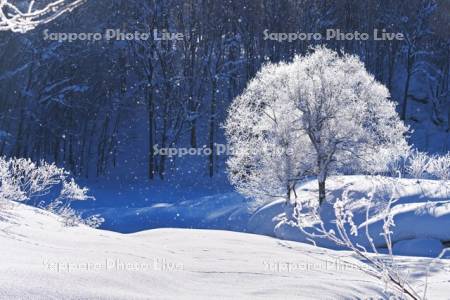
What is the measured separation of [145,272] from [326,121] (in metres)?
18.8

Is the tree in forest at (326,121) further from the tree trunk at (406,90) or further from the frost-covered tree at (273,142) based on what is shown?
the tree trunk at (406,90)

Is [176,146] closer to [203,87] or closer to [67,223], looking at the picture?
[203,87]

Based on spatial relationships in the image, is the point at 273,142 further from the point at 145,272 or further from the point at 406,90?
the point at 406,90

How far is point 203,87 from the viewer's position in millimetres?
42969

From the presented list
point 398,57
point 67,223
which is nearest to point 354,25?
point 398,57

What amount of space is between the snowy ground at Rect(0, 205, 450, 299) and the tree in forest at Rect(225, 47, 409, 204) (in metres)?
14.2

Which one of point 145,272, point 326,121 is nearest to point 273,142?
point 326,121

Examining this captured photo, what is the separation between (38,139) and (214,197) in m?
15.5

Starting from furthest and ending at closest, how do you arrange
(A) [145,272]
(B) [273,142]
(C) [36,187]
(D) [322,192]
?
(B) [273,142] < (D) [322,192] < (C) [36,187] < (A) [145,272]

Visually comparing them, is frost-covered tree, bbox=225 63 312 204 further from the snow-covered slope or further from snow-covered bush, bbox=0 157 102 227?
snow-covered bush, bbox=0 157 102 227

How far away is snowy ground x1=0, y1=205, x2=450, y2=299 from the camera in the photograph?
4.54 meters

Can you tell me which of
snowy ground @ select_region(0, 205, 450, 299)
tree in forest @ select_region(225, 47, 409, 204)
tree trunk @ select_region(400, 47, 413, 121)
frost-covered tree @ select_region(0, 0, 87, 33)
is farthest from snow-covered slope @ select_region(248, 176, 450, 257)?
tree trunk @ select_region(400, 47, 413, 121)

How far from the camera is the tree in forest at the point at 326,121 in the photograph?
78.0ft

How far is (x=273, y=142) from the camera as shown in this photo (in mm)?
24500
